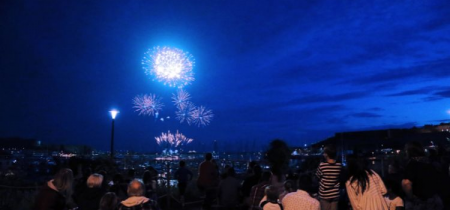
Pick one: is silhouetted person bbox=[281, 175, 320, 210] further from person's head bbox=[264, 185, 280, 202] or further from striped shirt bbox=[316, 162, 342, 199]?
striped shirt bbox=[316, 162, 342, 199]

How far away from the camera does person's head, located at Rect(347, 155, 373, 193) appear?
225 inches

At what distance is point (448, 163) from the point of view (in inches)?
394

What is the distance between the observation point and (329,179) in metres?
6.75

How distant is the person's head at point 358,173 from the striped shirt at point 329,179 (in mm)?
854

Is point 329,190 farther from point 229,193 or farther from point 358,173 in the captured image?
point 229,193

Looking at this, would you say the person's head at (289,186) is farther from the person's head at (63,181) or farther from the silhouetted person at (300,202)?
the person's head at (63,181)

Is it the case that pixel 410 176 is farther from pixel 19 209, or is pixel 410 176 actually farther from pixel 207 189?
pixel 19 209

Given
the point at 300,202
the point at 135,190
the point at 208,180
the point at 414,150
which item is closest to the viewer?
the point at 300,202

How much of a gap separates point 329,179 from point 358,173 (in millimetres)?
1058

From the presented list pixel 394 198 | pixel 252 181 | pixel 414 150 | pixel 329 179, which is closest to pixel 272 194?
pixel 329 179

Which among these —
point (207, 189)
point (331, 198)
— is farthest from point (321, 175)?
point (207, 189)

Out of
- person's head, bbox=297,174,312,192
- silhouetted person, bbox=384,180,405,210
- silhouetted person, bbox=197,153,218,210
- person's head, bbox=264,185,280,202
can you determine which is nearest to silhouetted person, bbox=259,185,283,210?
person's head, bbox=264,185,280,202

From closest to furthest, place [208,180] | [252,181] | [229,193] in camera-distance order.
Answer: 1. [252,181]
2. [229,193]
3. [208,180]

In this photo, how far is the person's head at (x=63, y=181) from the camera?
595cm
